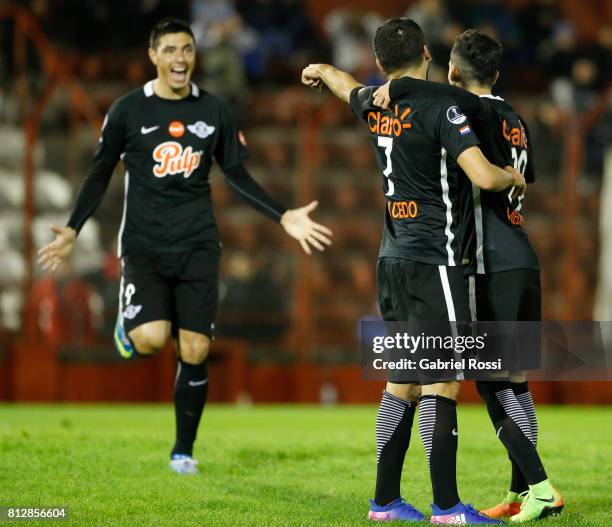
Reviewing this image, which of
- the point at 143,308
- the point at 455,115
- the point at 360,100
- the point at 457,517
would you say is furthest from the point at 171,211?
the point at 457,517

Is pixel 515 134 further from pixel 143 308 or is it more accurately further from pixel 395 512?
pixel 143 308

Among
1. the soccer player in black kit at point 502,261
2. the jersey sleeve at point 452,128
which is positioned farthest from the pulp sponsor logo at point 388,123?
the soccer player in black kit at point 502,261

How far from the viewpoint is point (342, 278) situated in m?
16.2

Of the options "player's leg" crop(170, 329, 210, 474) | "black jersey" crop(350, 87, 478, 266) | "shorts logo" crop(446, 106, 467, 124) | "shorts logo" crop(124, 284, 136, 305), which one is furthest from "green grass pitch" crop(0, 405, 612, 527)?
"shorts logo" crop(446, 106, 467, 124)

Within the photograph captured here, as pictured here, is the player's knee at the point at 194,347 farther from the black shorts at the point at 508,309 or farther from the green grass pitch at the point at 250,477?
the black shorts at the point at 508,309

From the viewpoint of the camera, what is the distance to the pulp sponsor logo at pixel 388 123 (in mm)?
5832

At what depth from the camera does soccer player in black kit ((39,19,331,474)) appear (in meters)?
7.57

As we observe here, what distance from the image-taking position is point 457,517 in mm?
5633

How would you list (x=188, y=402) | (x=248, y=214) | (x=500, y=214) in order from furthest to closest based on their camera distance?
1. (x=248, y=214)
2. (x=188, y=402)
3. (x=500, y=214)

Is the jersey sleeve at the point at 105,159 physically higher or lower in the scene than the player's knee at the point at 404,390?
higher

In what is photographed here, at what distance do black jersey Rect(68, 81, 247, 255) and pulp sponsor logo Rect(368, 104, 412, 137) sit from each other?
1.93 m

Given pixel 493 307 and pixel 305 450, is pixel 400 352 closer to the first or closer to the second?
pixel 493 307

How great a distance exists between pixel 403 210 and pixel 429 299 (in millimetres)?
447

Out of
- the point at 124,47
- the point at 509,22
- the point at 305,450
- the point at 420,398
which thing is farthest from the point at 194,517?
the point at 509,22
